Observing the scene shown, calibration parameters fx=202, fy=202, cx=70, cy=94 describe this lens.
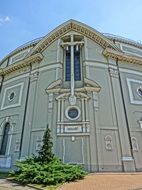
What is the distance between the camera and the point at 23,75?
22.7 metres

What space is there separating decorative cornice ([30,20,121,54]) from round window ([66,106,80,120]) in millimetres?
8299

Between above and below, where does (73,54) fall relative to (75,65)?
above

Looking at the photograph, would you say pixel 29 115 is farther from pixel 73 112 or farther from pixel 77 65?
pixel 77 65

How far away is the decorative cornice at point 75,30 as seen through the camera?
72.7 feet

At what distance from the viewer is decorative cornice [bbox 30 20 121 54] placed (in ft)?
72.7

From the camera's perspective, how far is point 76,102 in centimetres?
1852

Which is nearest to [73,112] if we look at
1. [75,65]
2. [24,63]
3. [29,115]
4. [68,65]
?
[29,115]

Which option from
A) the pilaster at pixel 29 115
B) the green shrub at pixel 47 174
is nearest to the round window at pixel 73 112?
the pilaster at pixel 29 115

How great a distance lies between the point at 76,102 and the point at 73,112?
0.96m

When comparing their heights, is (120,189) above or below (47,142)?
below

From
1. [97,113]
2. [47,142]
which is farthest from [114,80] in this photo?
[47,142]

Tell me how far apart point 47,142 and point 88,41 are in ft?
42.3

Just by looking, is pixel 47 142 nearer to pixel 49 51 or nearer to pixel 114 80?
pixel 114 80

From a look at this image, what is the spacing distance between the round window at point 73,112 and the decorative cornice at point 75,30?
8.30 metres
